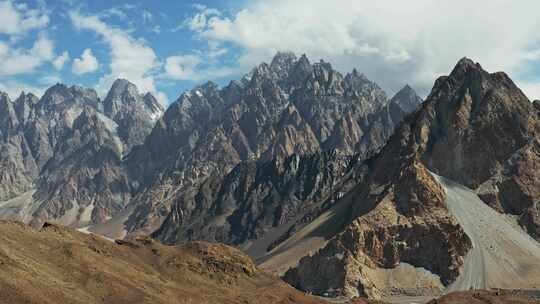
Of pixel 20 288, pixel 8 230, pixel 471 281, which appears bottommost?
pixel 20 288

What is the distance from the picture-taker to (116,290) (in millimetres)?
101688

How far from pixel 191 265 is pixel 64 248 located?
95.9 feet

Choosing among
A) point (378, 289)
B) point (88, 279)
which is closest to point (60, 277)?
point (88, 279)

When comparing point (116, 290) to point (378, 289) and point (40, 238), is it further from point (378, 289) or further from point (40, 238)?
point (378, 289)

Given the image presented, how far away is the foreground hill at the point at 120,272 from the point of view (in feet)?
306

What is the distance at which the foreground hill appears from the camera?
3674 inches

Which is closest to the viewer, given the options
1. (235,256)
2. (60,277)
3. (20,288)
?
(20,288)

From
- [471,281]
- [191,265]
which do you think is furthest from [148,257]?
[471,281]

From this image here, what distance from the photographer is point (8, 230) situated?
11212 cm

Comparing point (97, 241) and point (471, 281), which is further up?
point (471, 281)

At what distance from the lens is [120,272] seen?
112 meters

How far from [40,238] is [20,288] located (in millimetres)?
28844

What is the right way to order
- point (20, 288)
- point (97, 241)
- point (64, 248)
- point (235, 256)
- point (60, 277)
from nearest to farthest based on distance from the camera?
point (20, 288) → point (60, 277) → point (64, 248) → point (97, 241) → point (235, 256)

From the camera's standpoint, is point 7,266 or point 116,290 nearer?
point 7,266
